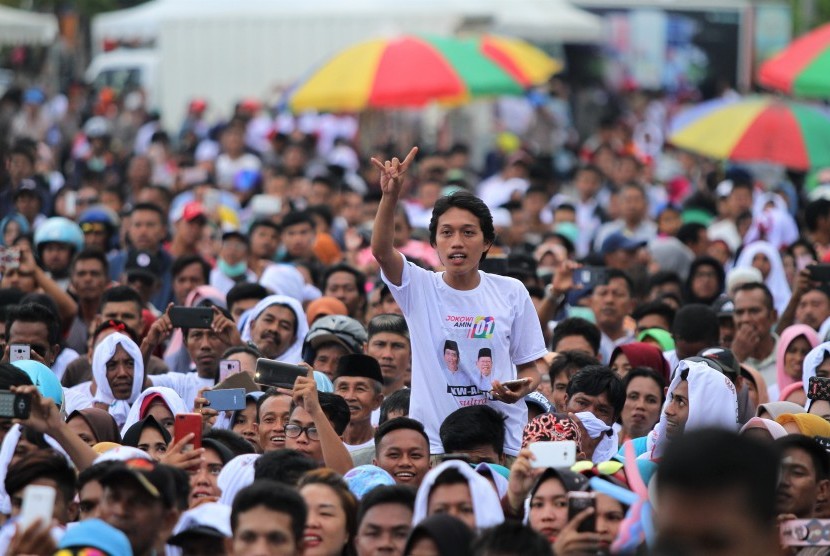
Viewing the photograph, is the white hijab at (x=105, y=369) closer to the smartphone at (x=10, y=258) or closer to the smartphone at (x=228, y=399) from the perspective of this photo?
the smartphone at (x=228, y=399)

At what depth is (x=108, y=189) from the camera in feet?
53.4

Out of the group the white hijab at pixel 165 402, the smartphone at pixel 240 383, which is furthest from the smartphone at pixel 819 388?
the white hijab at pixel 165 402

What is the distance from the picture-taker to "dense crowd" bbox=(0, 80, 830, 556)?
542 cm

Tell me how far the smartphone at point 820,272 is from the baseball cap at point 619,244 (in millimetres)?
2379

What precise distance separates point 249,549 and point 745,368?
13.6ft

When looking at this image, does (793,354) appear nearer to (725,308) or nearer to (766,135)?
(725,308)

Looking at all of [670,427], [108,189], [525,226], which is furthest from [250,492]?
[108,189]

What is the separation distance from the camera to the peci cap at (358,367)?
812cm

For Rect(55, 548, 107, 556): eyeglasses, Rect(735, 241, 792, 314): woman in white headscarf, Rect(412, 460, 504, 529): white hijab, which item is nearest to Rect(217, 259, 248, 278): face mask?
Rect(735, 241, 792, 314): woman in white headscarf

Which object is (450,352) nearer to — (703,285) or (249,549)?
(249,549)

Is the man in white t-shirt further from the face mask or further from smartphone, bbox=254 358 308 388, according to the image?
the face mask

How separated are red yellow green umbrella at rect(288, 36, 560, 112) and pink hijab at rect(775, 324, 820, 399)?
8447 millimetres

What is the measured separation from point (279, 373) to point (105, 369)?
183cm

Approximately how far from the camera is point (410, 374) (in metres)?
8.77
